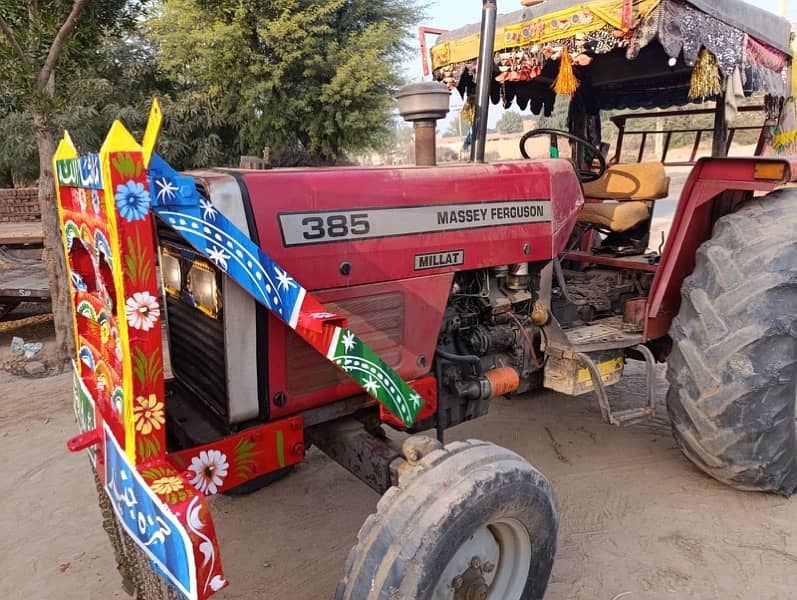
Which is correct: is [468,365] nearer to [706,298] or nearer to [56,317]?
[706,298]

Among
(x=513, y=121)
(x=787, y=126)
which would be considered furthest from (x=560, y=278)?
(x=513, y=121)

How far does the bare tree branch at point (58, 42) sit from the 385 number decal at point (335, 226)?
4019 mm

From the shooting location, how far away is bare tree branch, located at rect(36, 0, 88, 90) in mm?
5062

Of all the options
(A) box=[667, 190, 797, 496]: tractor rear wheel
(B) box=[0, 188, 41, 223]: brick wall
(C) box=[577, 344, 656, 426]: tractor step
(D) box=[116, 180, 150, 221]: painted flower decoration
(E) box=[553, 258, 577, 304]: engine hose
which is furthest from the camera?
(B) box=[0, 188, 41, 223]: brick wall

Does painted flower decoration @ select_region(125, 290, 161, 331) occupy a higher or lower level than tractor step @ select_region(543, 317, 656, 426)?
higher

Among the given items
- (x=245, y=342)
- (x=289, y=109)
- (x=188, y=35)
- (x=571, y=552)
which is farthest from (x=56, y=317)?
(x=188, y=35)

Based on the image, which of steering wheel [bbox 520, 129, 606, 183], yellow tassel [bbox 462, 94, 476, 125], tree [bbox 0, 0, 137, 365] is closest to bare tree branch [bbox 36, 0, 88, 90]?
tree [bbox 0, 0, 137, 365]

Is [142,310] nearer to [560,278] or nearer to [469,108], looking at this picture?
[560,278]

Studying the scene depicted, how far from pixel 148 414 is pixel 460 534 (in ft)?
3.19

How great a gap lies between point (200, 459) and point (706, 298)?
231 centimetres

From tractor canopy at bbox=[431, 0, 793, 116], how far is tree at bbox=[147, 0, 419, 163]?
35.2 ft

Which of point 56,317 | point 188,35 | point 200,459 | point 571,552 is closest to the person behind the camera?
point 200,459

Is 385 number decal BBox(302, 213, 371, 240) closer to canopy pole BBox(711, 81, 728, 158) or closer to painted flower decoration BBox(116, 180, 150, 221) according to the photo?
painted flower decoration BBox(116, 180, 150, 221)

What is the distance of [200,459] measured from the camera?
2.10 meters
